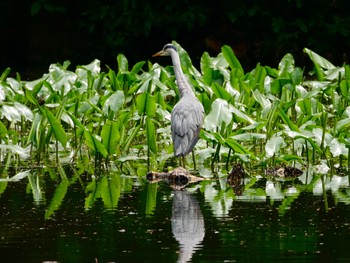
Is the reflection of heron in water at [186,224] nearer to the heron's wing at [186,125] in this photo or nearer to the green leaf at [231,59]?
the heron's wing at [186,125]

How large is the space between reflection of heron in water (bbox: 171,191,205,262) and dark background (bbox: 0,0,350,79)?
312 inches

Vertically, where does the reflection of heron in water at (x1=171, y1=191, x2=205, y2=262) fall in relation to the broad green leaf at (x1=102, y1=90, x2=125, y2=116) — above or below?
below

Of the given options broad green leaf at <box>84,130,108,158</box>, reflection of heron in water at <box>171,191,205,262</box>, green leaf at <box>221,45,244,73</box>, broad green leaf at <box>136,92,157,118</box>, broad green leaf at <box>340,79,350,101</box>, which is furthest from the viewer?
green leaf at <box>221,45,244,73</box>

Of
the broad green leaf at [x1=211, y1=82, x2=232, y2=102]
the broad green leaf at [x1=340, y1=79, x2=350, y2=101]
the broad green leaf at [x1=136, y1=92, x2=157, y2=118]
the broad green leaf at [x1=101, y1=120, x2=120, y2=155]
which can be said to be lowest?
the broad green leaf at [x1=101, y1=120, x2=120, y2=155]

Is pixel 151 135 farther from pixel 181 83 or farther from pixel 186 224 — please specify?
pixel 186 224

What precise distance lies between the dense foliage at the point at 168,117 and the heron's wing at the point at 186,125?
7cm

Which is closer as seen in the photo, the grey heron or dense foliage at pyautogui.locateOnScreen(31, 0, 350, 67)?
the grey heron

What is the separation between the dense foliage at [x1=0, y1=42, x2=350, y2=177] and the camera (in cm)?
789

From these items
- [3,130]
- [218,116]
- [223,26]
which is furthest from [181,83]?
[223,26]

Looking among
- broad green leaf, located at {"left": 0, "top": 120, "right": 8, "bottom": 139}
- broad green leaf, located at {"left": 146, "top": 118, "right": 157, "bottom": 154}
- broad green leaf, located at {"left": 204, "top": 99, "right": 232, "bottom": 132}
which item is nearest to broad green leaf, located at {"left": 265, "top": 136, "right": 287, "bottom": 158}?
broad green leaf, located at {"left": 204, "top": 99, "right": 232, "bottom": 132}

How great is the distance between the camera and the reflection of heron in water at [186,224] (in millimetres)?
5625

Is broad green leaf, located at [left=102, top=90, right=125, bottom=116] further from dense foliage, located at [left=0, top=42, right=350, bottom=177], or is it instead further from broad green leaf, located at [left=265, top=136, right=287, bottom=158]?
broad green leaf, located at [left=265, top=136, right=287, bottom=158]

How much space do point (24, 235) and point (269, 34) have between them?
9827 millimetres

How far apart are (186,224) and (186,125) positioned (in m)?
1.81
